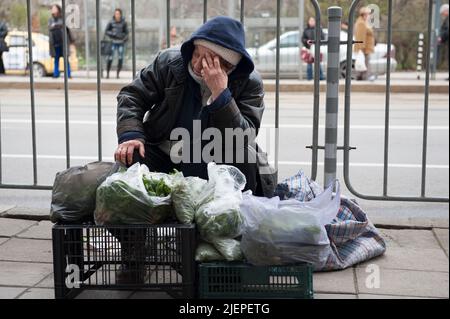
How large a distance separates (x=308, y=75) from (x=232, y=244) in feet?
47.8

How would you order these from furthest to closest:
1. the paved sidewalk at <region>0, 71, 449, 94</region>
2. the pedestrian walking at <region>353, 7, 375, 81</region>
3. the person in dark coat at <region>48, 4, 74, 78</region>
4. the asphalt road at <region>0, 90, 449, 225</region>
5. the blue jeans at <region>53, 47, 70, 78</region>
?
the blue jeans at <region>53, 47, 70, 78</region> → the person in dark coat at <region>48, 4, 74, 78</region> → the paved sidewalk at <region>0, 71, 449, 94</region> → the pedestrian walking at <region>353, 7, 375, 81</region> → the asphalt road at <region>0, 90, 449, 225</region>

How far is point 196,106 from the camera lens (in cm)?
385

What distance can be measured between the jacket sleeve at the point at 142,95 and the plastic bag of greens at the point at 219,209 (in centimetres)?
67

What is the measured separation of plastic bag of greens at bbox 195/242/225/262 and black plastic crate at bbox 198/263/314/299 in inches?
1.0

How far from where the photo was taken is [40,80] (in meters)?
17.3

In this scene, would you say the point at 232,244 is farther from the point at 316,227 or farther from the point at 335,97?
the point at 335,97

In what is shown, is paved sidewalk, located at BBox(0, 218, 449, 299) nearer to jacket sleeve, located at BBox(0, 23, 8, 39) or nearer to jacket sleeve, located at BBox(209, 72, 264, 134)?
jacket sleeve, located at BBox(209, 72, 264, 134)

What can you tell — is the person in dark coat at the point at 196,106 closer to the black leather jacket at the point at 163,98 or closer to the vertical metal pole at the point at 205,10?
the black leather jacket at the point at 163,98

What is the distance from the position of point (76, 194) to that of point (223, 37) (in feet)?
3.31

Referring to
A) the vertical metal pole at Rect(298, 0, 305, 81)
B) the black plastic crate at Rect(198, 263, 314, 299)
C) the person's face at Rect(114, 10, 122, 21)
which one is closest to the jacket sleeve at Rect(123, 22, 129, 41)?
the person's face at Rect(114, 10, 122, 21)

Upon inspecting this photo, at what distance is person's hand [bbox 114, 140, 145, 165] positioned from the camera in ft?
12.1

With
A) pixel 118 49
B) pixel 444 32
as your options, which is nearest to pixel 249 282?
pixel 118 49

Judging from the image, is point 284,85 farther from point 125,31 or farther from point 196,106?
point 196,106

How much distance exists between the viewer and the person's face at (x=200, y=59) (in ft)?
11.9
